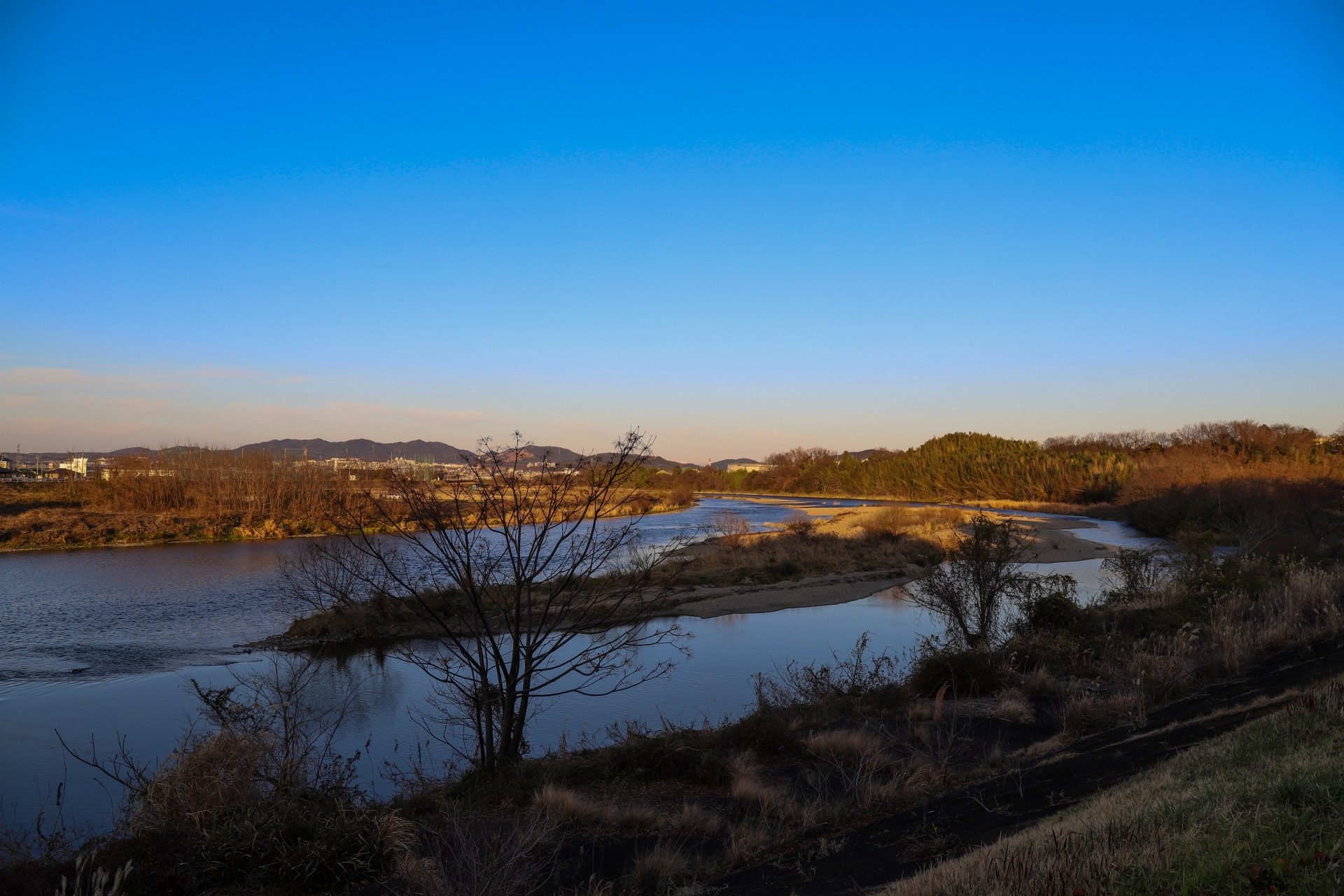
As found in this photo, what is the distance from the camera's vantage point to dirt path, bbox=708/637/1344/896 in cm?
616

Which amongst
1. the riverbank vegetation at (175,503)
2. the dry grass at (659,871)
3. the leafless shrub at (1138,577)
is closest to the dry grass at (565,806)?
the dry grass at (659,871)

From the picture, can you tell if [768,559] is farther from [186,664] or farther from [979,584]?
[186,664]

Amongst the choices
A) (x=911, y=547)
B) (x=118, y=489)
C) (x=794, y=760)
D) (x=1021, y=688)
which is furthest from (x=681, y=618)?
(x=118, y=489)

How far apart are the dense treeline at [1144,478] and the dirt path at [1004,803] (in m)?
18.3

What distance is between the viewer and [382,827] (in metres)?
6.89

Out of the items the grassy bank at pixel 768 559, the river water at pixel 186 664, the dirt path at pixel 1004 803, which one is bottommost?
the river water at pixel 186 664

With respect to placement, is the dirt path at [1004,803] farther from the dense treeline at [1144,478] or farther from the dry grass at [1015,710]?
the dense treeline at [1144,478]

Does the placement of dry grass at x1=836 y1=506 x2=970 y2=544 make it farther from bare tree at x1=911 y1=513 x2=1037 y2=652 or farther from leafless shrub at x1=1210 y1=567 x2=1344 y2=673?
leafless shrub at x1=1210 y1=567 x2=1344 y2=673

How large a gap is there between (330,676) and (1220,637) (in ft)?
60.0

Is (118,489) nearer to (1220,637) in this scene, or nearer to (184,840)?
(184,840)

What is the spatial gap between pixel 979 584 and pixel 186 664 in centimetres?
1888

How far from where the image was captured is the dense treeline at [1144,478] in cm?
3356

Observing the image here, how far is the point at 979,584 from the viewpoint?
17.2 m

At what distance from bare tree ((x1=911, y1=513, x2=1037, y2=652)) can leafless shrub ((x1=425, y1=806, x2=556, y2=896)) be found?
478 inches
